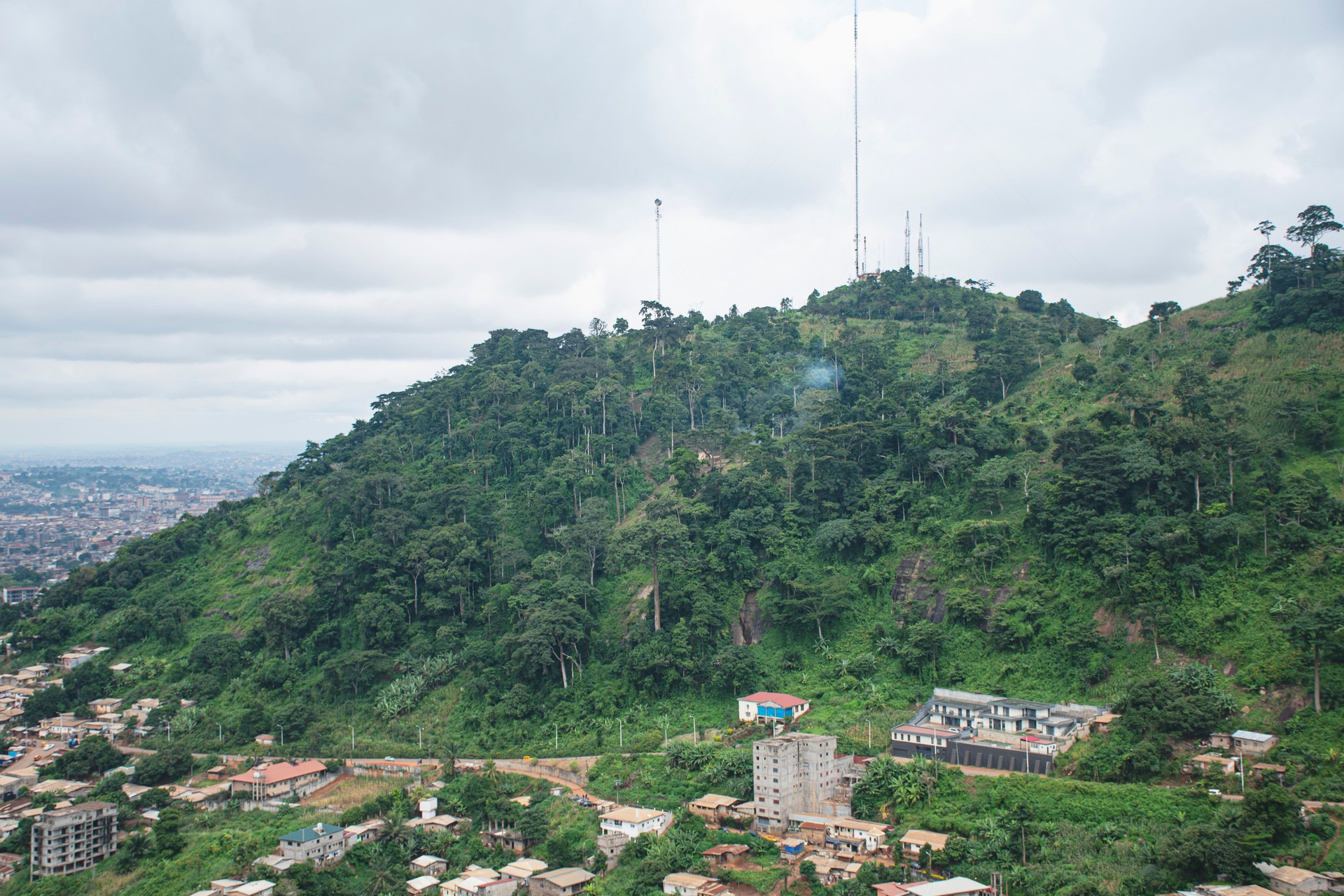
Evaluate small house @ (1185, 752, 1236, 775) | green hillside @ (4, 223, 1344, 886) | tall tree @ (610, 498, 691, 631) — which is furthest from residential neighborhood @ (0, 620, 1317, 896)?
tall tree @ (610, 498, 691, 631)

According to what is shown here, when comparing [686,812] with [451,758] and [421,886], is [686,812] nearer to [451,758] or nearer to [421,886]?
[421,886]

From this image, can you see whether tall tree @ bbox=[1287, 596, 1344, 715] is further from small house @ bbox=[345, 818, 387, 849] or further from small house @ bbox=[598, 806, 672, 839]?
small house @ bbox=[345, 818, 387, 849]

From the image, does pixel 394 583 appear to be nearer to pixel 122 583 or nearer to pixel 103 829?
pixel 103 829

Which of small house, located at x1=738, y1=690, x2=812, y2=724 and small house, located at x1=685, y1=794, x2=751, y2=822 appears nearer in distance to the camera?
small house, located at x1=685, y1=794, x2=751, y2=822

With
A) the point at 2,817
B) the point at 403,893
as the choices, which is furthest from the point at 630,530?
the point at 2,817

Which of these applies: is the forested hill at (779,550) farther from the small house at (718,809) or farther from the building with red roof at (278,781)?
the small house at (718,809)

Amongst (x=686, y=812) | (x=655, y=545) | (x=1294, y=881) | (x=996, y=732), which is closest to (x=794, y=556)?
(x=655, y=545)
